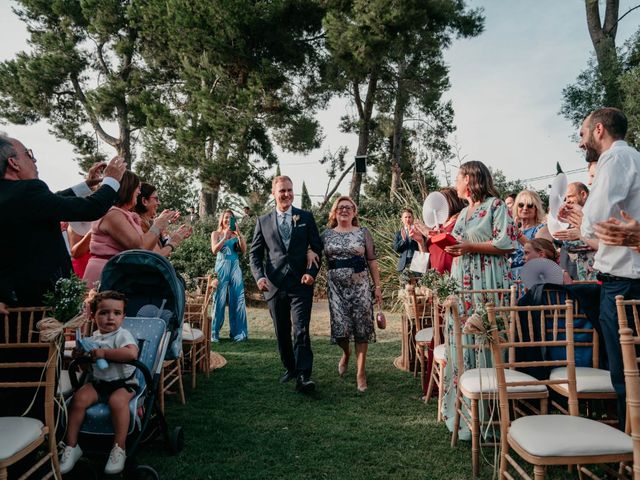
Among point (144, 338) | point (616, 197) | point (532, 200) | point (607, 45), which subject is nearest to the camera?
point (616, 197)

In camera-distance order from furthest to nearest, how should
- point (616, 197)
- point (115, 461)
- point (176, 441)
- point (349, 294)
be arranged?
point (349, 294) → point (176, 441) → point (115, 461) → point (616, 197)

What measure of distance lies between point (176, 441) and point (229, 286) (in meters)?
4.80

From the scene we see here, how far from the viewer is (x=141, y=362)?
9.89ft

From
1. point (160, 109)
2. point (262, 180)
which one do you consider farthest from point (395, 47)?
point (160, 109)

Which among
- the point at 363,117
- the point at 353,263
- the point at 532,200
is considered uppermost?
the point at 363,117

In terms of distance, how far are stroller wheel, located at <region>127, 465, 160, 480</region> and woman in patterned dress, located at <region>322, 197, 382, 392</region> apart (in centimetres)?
253

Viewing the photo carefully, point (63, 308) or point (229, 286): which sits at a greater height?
point (229, 286)

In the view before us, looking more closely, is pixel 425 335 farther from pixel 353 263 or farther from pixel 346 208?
pixel 346 208

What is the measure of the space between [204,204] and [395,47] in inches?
327

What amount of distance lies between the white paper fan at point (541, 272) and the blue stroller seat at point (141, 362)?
3096mm

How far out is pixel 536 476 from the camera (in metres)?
2.18

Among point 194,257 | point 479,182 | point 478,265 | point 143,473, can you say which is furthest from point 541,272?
point 194,257

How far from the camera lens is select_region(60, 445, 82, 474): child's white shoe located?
257 centimetres

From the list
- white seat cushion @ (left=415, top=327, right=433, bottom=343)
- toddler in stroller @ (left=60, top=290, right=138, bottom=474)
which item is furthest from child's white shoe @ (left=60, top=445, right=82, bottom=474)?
white seat cushion @ (left=415, top=327, right=433, bottom=343)
